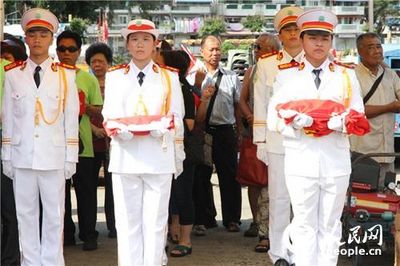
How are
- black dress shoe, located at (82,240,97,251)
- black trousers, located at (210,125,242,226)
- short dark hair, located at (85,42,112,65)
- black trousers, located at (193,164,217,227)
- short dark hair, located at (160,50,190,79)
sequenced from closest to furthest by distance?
1. short dark hair, located at (160,50,190,79)
2. black dress shoe, located at (82,240,97,251)
3. short dark hair, located at (85,42,112,65)
4. black trousers, located at (210,125,242,226)
5. black trousers, located at (193,164,217,227)

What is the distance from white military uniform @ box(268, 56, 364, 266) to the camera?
4734mm

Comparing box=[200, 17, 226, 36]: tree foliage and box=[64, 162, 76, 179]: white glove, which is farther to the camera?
box=[200, 17, 226, 36]: tree foliage

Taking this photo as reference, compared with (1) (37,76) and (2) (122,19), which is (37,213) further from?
(2) (122,19)

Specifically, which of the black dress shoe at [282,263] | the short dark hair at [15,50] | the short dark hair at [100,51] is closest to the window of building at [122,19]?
the short dark hair at [100,51]

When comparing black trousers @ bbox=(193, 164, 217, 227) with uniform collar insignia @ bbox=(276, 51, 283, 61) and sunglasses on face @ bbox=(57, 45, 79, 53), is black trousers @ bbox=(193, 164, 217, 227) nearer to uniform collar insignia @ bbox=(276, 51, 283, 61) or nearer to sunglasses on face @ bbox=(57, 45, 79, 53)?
sunglasses on face @ bbox=(57, 45, 79, 53)

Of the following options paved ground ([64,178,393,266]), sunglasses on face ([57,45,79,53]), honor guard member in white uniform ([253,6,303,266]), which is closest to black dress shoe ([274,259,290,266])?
honor guard member in white uniform ([253,6,303,266])

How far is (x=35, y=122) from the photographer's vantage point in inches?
198

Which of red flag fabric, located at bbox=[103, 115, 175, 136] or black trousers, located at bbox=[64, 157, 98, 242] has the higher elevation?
red flag fabric, located at bbox=[103, 115, 175, 136]

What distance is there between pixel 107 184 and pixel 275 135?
6.53ft

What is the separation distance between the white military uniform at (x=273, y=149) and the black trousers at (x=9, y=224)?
1.74m

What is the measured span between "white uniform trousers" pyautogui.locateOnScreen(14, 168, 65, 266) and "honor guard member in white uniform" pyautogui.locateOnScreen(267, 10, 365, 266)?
4.81 ft

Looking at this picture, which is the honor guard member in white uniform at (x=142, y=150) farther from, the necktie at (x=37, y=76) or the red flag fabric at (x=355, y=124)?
the red flag fabric at (x=355, y=124)

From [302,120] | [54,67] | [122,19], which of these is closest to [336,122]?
[302,120]

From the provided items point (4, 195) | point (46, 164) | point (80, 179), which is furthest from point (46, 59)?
point (80, 179)
